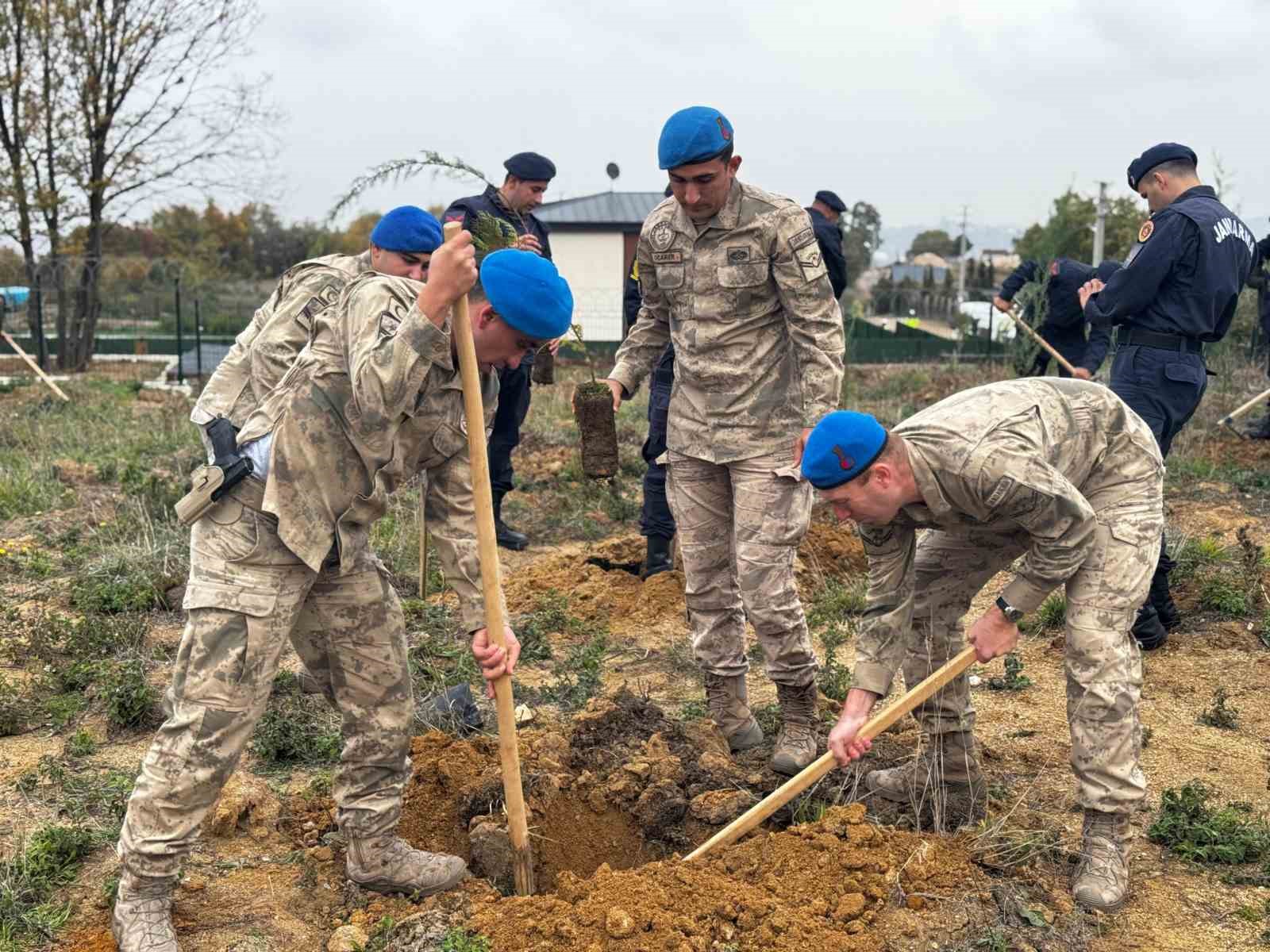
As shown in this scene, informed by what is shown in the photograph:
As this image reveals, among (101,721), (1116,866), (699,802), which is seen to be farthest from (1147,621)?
(101,721)

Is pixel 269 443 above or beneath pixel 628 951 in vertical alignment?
above

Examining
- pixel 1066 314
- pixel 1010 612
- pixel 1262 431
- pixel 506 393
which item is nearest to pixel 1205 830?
pixel 1010 612

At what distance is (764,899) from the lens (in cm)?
303

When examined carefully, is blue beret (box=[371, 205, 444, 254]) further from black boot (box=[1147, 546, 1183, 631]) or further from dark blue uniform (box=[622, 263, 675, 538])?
black boot (box=[1147, 546, 1183, 631])

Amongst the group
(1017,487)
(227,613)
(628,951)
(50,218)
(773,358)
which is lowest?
(628,951)

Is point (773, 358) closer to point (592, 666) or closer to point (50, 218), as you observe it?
point (592, 666)

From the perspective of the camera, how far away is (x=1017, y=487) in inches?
115

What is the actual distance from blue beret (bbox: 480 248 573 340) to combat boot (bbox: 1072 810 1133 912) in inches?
84.0

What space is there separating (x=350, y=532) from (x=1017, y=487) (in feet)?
5.75

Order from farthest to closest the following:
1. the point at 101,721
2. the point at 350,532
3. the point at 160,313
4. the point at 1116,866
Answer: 1. the point at 160,313
2. the point at 101,721
3. the point at 1116,866
4. the point at 350,532

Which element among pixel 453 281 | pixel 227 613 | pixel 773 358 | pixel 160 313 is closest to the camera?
pixel 453 281

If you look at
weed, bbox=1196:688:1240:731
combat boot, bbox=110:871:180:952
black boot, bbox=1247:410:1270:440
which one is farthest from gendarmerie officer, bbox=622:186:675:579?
black boot, bbox=1247:410:1270:440

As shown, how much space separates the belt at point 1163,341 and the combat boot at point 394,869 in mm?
3952

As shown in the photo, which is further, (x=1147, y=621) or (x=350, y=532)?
(x=1147, y=621)
